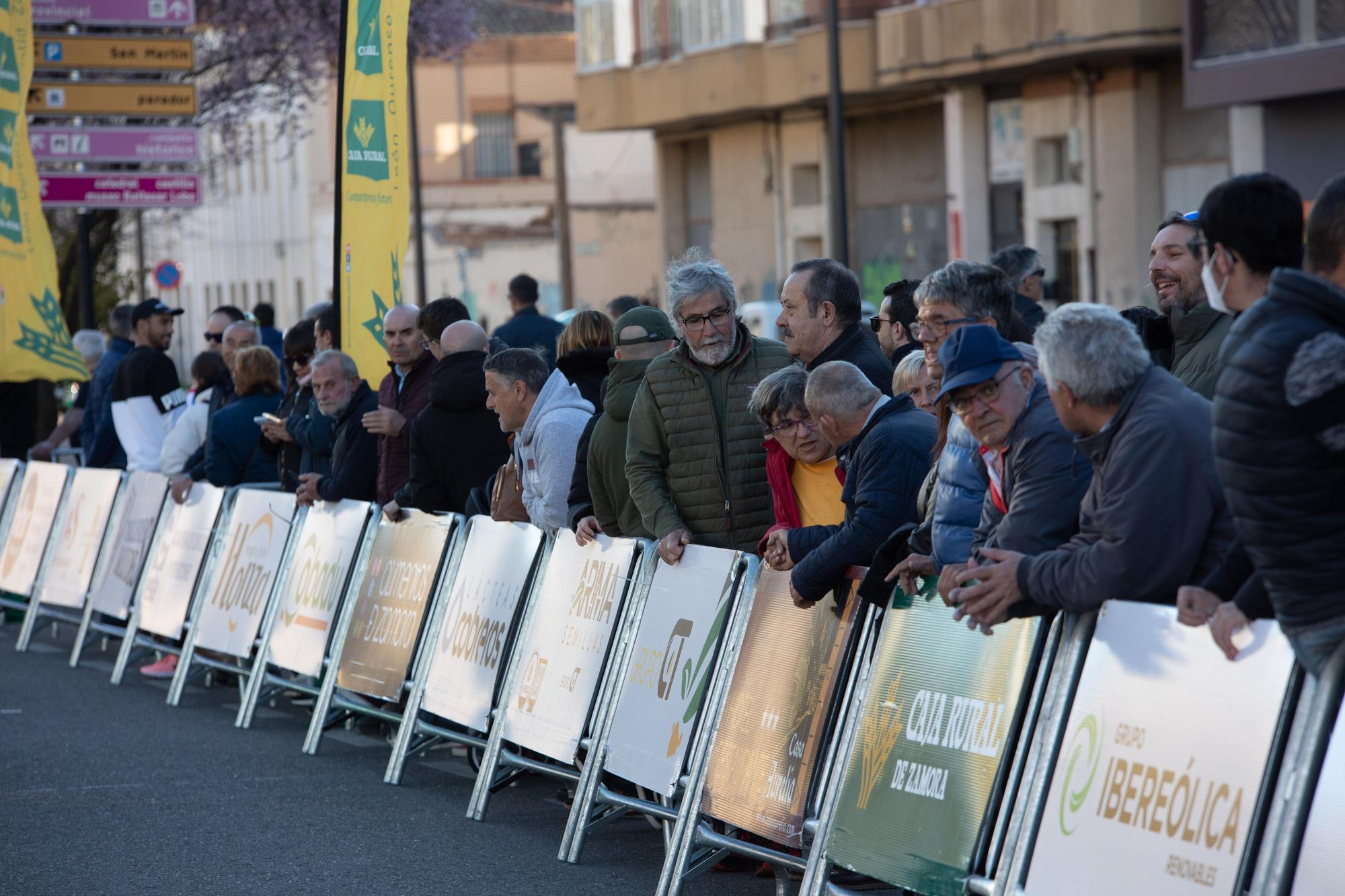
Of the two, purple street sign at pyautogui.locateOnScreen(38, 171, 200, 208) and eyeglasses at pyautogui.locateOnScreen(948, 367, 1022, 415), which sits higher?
purple street sign at pyautogui.locateOnScreen(38, 171, 200, 208)

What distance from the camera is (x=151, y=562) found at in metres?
12.4

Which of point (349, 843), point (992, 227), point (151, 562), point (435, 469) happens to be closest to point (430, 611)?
point (435, 469)

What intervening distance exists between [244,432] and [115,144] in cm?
931

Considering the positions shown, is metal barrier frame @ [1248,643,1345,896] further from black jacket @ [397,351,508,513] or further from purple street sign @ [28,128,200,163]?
purple street sign @ [28,128,200,163]

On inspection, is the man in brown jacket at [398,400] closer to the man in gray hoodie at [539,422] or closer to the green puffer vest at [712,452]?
the man in gray hoodie at [539,422]

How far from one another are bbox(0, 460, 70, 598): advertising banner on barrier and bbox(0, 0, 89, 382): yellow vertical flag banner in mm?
1248

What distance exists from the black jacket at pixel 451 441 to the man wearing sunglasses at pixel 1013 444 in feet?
14.3

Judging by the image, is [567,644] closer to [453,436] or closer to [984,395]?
[453,436]

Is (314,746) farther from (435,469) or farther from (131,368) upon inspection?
(131,368)

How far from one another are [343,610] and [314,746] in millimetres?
665

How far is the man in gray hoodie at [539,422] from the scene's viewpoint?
876cm

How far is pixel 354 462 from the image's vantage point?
34.6ft

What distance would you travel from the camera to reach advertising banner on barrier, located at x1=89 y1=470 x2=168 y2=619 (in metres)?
12.6

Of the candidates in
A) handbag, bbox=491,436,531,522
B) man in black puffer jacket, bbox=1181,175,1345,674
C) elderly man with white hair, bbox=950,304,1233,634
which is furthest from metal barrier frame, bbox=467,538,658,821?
man in black puffer jacket, bbox=1181,175,1345,674
